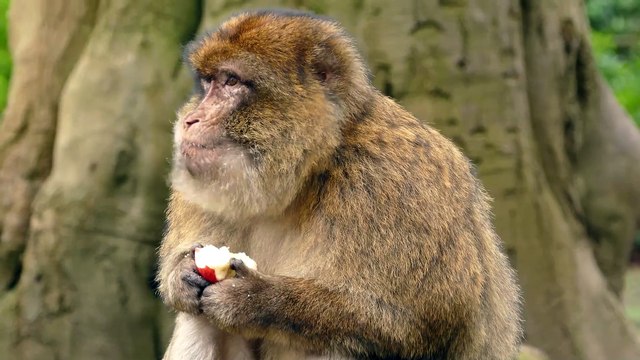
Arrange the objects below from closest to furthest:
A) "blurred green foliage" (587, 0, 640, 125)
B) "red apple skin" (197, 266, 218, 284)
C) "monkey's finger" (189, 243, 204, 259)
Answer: "red apple skin" (197, 266, 218, 284) → "monkey's finger" (189, 243, 204, 259) → "blurred green foliage" (587, 0, 640, 125)

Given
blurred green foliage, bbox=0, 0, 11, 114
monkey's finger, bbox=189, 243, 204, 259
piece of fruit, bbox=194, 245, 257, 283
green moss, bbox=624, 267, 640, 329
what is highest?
piece of fruit, bbox=194, 245, 257, 283

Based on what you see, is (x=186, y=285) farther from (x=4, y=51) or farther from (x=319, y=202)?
(x=4, y=51)

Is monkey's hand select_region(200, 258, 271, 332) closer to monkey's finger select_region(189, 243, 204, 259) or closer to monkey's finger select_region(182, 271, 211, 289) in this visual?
monkey's finger select_region(182, 271, 211, 289)

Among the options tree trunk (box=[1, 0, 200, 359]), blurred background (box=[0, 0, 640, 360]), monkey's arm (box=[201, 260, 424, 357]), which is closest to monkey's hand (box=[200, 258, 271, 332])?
monkey's arm (box=[201, 260, 424, 357])

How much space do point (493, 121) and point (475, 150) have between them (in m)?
0.20

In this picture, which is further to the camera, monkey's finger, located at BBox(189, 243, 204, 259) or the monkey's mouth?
monkey's finger, located at BBox(189, 243, 204, 259)

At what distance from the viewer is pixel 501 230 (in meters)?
7.27

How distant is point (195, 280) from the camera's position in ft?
14.6

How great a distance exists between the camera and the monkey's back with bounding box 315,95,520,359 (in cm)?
441

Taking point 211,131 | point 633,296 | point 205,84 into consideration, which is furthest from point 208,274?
point 633,296

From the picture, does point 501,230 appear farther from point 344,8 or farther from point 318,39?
point 318,39

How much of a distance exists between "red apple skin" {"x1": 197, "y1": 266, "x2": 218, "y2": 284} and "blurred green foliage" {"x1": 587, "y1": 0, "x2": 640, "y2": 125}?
34.3 ft

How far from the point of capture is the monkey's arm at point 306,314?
14.1ft

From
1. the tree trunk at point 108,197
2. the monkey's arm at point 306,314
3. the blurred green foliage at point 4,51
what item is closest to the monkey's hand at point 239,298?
the monkey's arm at point 306,314
